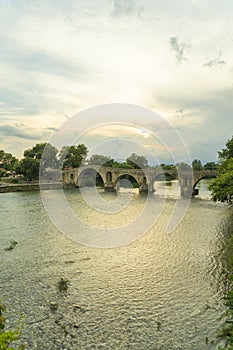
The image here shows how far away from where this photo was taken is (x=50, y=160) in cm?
7988

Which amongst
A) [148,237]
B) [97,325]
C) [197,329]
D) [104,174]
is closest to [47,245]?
[148,237]

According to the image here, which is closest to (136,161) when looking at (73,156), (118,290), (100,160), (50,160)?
(100,160)

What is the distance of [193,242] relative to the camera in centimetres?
2198

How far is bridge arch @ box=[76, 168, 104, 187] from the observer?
236ft

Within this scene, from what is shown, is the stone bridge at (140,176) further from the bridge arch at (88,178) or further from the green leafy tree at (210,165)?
the green leafy tree at (210,165)

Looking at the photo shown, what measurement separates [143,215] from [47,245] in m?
14.2

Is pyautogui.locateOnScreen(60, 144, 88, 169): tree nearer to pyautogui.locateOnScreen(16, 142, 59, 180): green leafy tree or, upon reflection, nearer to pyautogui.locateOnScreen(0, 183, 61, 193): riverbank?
pyautogui.locateOnScreen(16, 142, 59, 180): green leafy tree

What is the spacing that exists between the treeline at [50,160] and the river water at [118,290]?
4702 centimetres

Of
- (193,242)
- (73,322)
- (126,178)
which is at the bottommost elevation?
(73,322)

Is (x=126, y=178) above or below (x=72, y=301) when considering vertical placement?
above

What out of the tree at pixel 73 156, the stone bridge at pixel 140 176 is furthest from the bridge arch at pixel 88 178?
the tree at pixel 73 156

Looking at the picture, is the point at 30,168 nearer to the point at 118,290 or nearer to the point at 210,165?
the point at 118,290

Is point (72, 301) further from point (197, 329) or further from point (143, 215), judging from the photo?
point (143, 215)

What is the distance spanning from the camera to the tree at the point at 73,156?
82750 mm
